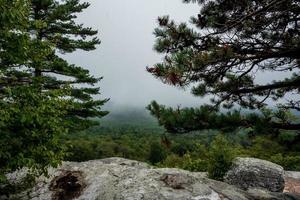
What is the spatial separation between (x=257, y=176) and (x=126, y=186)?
744cm

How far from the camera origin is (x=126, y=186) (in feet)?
40.7

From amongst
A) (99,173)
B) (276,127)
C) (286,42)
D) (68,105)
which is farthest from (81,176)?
(286,42)

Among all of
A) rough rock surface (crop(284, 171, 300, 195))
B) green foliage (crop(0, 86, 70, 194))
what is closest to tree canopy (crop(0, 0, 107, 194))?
green foliage (crop(0, 86, 70, 194))

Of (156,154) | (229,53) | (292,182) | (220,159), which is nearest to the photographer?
(229,53)

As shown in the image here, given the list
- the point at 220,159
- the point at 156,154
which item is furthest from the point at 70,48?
the point at 156,154

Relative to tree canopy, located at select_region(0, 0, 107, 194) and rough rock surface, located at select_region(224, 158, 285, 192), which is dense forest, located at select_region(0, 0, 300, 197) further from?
rough rock surface, located at select_region(224, 158, 285, 192)

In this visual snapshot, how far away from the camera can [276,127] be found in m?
10.7

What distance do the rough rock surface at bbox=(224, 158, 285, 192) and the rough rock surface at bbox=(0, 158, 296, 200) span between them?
12.2ft

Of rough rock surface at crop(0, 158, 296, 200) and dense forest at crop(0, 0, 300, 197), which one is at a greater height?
dense forest at crop(0, 0, 300, 197)

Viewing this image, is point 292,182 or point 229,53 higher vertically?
point 229,53

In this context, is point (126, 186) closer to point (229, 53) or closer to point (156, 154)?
point (229, 53)

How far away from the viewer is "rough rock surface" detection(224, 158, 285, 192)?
17.9 meters

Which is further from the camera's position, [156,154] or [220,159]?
[156,154]

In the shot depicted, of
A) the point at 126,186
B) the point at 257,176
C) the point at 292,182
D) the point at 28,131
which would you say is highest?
the point at 28,131
